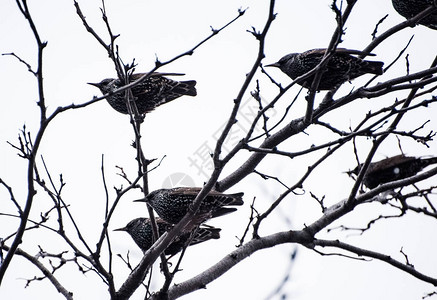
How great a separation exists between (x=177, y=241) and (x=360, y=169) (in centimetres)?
199

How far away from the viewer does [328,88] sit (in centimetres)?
469

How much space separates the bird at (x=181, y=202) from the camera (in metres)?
4.23

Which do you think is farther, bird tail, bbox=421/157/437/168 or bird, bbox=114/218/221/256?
bird tail, bbox=421/157/437/168

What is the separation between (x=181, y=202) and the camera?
4.69 meters

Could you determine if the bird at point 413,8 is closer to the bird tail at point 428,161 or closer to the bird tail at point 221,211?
the bird tail at point 428,161

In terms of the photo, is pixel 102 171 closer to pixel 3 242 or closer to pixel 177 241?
pixel 3 242

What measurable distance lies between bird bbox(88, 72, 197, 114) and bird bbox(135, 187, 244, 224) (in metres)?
1.12

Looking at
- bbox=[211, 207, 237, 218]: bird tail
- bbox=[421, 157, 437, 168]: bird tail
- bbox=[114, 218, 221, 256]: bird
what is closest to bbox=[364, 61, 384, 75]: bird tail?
A: bbox=[421, 157, 437, 168]: bird tail

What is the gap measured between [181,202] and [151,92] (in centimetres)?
143

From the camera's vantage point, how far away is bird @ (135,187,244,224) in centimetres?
423

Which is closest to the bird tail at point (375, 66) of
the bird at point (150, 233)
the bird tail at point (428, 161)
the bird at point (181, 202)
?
the bird tail at point (428, 161)

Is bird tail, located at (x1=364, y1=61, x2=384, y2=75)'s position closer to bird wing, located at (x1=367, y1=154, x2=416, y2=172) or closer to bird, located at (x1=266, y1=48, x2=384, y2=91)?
bird, located at (x1=266, y1=48, x2=384, y2=91)

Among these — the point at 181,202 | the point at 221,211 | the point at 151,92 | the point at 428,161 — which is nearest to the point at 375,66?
the point at 428,161

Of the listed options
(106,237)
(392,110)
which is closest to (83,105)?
(106,237)
